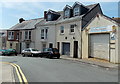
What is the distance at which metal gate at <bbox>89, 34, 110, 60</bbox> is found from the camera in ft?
53.2

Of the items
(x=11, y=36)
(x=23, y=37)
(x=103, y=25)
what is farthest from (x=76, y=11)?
(x=11, y=36)

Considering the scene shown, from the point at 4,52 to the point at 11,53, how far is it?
150 cm

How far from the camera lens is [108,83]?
6820mm

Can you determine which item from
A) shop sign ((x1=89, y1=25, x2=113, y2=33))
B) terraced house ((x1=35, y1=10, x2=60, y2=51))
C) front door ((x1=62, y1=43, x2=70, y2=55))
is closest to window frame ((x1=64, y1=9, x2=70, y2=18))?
terraced house ((x1=35, y1=10, x2=60, y2=51))

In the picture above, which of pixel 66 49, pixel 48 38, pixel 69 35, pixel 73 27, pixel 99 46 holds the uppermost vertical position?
pixel 73 27

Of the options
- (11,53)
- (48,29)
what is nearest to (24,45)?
(11,53)

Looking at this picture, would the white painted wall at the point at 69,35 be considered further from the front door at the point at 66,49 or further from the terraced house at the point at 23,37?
A: the terraced house at the point at 23,37

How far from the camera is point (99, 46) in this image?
57.1ft

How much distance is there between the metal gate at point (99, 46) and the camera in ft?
53.2

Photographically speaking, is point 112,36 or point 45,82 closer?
point 45,82

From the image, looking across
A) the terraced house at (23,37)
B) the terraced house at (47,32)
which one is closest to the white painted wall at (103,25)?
the terraced house at (47,32)

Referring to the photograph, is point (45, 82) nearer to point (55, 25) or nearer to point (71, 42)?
point (71, 42)

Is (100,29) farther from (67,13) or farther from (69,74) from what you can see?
(69,74)

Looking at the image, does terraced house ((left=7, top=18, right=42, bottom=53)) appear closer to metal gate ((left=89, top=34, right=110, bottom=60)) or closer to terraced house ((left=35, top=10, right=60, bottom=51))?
terraced house ((left=35, top=10, right=60, bottom=51))
